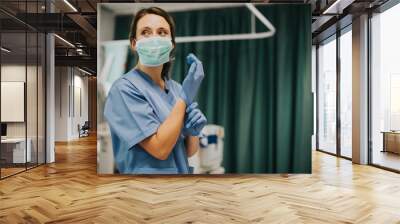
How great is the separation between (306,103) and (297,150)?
2.45 feet

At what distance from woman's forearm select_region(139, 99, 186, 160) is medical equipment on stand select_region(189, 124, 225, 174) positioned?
54 centimetres

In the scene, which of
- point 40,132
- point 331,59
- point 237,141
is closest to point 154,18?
point 237,141

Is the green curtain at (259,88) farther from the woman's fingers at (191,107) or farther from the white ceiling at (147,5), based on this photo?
the woman's fingers at (191,107)

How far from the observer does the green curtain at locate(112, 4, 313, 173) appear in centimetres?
605

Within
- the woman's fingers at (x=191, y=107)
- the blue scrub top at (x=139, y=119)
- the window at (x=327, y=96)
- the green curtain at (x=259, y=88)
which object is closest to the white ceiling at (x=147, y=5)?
the green curtain at (x=259, y=88)

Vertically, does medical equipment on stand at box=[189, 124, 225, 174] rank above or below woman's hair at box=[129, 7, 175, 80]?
below

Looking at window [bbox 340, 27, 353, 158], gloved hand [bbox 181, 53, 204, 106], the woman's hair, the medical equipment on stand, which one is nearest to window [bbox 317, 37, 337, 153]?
window [bbox 340, 27, 353, 158]

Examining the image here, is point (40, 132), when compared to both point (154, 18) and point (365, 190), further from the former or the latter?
point (365, 190)

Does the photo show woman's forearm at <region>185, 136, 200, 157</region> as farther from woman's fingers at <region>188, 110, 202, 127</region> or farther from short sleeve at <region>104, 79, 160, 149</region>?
short sleeve at <region>104, 79, 160, 149</region>

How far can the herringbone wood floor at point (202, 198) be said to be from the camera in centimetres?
390

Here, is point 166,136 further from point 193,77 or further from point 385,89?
point 385,89

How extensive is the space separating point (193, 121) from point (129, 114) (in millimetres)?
966

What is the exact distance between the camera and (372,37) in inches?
306

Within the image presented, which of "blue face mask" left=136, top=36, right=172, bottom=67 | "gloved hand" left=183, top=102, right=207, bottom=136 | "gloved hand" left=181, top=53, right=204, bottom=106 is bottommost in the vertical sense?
"gloved hand" left=183, top=102, right=207, bottom=136
